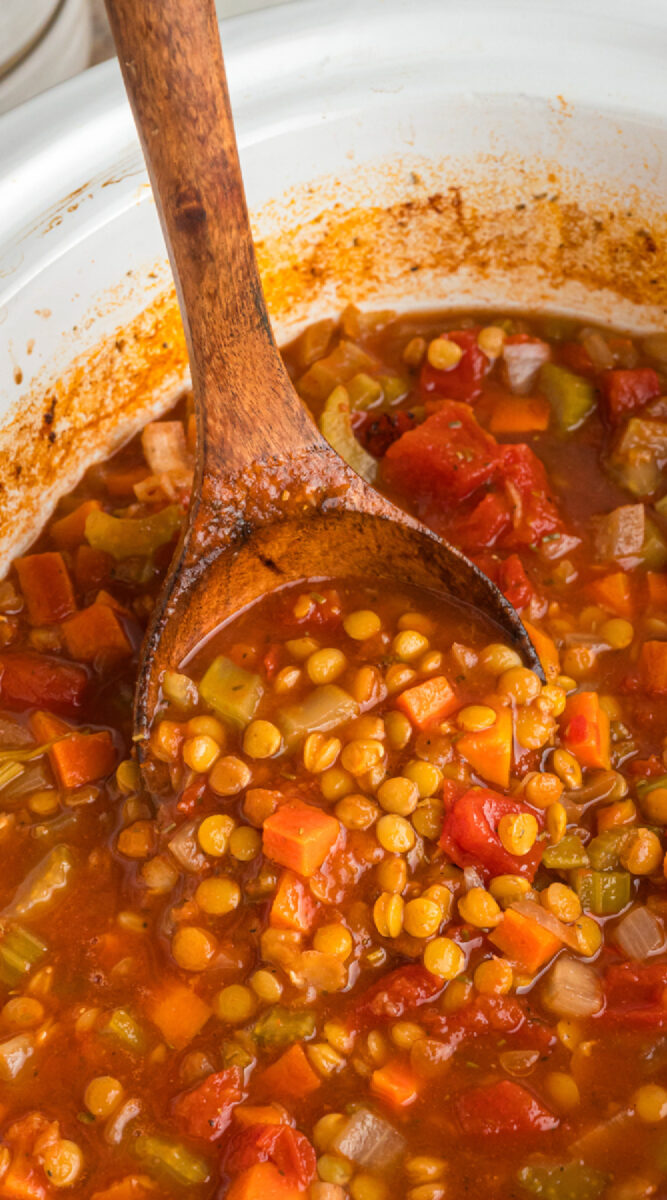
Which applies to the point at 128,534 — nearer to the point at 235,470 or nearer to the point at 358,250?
the point at 235,470

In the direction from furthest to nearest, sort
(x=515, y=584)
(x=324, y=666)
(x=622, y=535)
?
(x=622, y=535) < (x=515, y=584) < (x=324, y=666)

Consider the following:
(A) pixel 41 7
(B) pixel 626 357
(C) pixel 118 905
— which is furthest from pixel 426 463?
(A) pixel 41 7

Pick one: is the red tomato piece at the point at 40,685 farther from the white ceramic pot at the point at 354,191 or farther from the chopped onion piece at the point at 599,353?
the chopped onion piece at the point at 599,353

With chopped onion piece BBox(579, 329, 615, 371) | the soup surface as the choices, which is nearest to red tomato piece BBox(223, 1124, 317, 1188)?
the soup surface

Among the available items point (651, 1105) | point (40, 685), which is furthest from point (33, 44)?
point (651, 1105)

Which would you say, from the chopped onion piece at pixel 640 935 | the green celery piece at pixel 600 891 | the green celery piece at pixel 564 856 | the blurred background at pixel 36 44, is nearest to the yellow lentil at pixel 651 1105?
the chopped onion piece at pixel 640 935
